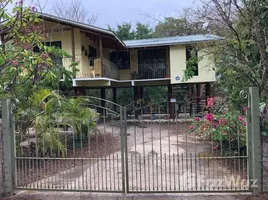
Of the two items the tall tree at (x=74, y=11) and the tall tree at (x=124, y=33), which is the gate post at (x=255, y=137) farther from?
the tall tree at (x=124, y=33)

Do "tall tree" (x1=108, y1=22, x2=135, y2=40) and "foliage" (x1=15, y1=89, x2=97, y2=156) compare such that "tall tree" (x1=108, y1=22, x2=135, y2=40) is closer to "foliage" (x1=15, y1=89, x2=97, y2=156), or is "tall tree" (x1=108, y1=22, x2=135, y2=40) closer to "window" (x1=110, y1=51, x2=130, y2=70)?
"window" (x1=110, y1=51, x2=130, y2=70)

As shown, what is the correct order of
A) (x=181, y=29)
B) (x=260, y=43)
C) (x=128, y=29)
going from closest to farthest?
(x=260, y=43)
(x=181, y=29)
(x=128, y=29)

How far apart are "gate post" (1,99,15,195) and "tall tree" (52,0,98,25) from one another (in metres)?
21.9

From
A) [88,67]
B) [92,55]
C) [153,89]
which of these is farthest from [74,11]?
[88,67]

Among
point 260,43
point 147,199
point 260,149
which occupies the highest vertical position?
point 260,43

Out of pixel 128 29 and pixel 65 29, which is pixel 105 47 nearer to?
pixel 65 29

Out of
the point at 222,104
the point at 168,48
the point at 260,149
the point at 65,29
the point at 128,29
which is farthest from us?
the point at 128,29

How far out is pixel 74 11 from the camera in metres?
27.8

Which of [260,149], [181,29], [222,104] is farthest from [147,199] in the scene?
[181,29]

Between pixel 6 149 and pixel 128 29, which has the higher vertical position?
pixel 128 29

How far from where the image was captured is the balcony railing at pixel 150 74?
18531 mm

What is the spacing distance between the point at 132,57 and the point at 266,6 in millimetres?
14519

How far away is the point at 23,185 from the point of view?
18.0 feet

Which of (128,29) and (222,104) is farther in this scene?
(128,29)
